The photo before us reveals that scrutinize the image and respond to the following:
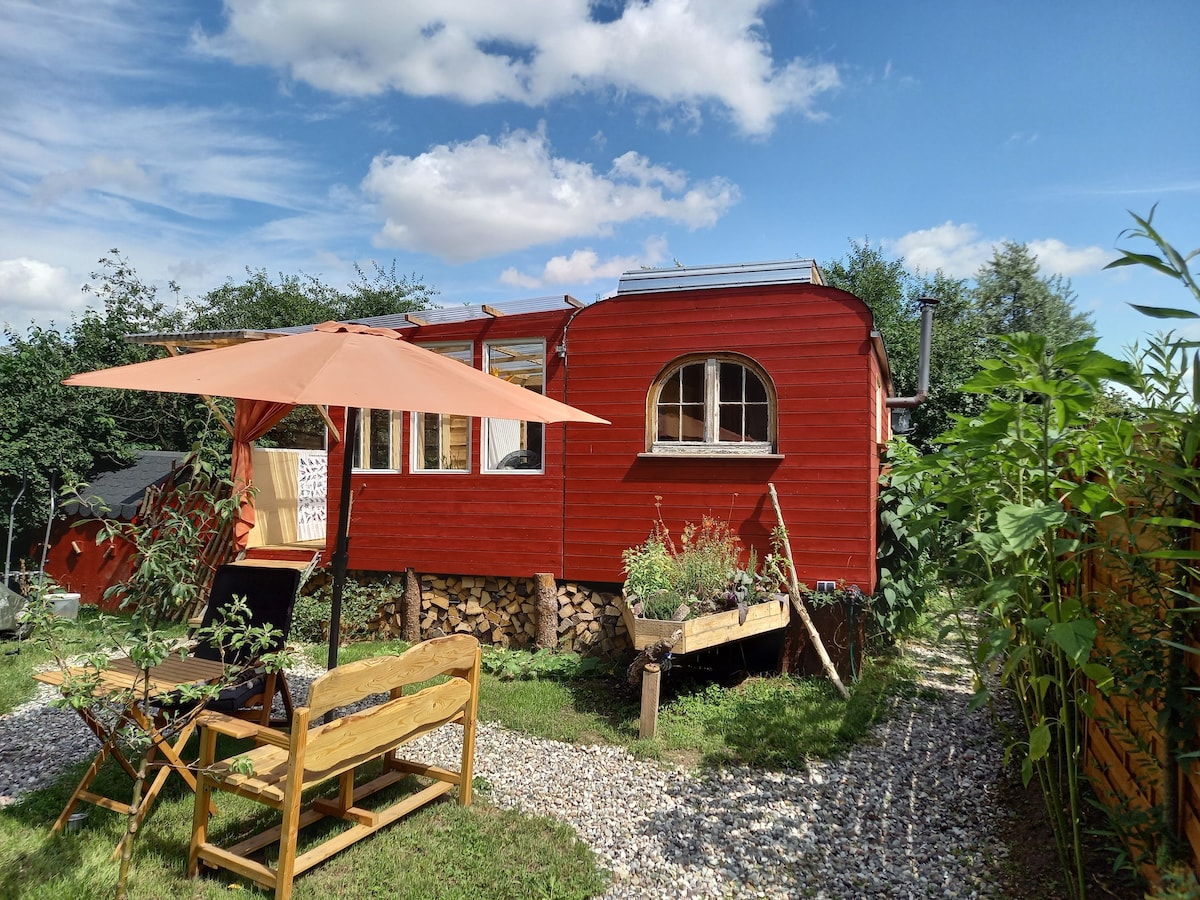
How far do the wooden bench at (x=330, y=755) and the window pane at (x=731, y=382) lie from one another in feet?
12.2

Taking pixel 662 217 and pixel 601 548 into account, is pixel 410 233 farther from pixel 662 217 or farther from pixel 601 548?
pixel 601 548

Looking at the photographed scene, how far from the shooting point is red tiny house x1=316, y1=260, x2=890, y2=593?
Answer: 5.99 m

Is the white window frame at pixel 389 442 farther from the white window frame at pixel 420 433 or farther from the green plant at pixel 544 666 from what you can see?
the green plant at pixel 544 666

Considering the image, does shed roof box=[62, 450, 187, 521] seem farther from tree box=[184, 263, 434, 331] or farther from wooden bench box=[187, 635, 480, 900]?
tree box=[184, 263, 434, 331]

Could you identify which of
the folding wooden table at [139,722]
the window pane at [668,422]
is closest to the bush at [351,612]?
the window pane at [668,422]

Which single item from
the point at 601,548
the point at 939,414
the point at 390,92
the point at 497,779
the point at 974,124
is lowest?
the point at 497,779

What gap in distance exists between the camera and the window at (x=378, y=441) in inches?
297

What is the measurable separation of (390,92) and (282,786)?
31.6 ft

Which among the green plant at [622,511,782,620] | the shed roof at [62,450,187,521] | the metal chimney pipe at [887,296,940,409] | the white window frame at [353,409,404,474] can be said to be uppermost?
the metal chimney pipe at [887,296,940,409]

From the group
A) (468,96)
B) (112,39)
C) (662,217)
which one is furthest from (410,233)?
(112,39)

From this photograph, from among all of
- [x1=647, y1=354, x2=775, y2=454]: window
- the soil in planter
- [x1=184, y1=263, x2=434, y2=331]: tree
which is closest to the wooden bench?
the soil in planter

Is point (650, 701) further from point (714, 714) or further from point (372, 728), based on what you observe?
point (372, 728)

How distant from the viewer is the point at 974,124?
812 centimetres

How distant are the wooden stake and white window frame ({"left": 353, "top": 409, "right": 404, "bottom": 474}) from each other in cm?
398
